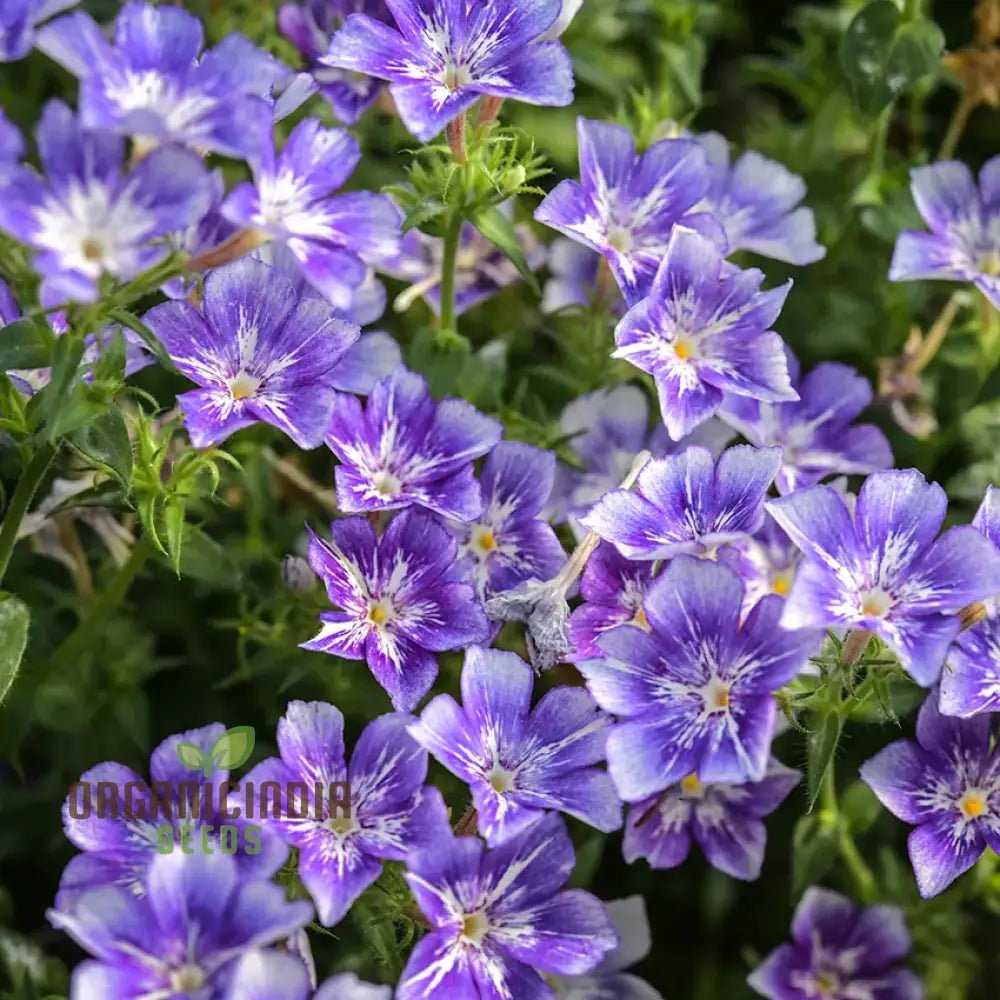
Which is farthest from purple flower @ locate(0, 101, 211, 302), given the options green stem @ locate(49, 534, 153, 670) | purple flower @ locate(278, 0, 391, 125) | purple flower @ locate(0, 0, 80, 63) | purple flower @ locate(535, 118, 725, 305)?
purple flower @ locate(278, 0, 391, 125)

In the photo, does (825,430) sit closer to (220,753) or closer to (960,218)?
(960,218)

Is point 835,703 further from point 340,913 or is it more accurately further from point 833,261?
point 833,261

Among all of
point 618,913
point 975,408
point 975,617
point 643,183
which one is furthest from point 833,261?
point 618,913

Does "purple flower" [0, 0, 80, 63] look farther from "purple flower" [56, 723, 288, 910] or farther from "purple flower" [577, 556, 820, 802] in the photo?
"purple flower" [577, 556, 820, 802]

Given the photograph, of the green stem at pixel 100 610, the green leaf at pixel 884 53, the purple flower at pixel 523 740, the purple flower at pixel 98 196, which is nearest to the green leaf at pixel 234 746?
the purple flower at pixel 523 740

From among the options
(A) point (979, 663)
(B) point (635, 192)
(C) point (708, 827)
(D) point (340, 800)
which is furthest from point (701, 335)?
(D) point (340, 800)

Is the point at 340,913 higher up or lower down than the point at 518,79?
lower down
